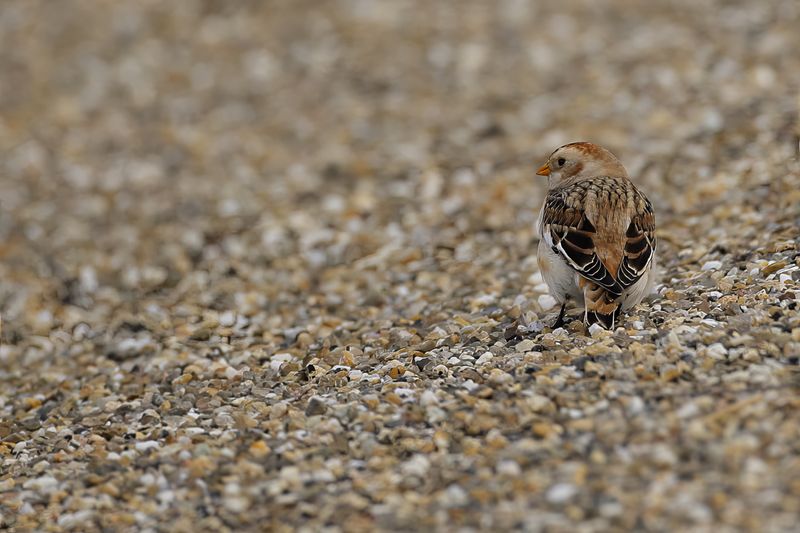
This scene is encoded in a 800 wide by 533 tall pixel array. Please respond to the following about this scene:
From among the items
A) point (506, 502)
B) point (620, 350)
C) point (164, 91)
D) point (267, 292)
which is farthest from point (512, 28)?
point (506, 502)

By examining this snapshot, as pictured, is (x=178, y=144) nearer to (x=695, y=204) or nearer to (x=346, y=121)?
(x=346, y=121)

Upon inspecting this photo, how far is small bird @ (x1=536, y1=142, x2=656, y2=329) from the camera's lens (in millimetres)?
5422

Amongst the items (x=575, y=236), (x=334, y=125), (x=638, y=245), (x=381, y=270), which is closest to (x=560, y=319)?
(x=575, y=236)

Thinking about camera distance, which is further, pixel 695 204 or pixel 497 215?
pixel 497 215

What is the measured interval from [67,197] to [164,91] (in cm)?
235

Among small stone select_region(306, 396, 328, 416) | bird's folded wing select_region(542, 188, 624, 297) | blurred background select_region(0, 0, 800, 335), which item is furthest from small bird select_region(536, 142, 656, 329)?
small stone select_region(306, 396, 328, 416)

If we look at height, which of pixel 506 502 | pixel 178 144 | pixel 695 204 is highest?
pixel 178 144

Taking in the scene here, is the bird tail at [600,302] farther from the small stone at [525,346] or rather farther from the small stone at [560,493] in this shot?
the small stone at [560,493]

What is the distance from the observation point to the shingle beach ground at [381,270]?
4.36 meters

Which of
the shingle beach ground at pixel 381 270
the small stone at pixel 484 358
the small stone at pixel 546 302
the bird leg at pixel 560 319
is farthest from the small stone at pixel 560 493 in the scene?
the small stone at pixel 546 302

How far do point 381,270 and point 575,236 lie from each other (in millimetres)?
2420

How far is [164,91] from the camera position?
37.8 feet

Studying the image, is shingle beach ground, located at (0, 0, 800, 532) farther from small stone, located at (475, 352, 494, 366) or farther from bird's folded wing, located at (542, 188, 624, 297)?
bird's folded wing, located at (542, 188, 624, 297)

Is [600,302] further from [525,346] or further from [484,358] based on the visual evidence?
Answer: [484,358]
